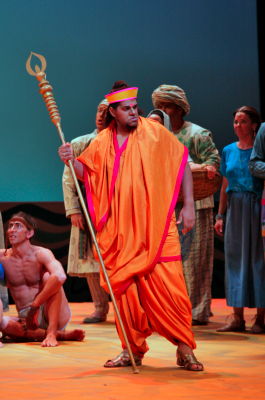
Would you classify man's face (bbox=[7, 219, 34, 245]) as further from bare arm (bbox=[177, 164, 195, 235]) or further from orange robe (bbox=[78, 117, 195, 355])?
bare arm (bbox=[177, 164, 195, 235])

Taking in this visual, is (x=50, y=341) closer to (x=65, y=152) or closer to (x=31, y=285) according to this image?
(x=31, y=285)

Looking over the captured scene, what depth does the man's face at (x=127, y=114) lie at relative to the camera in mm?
3934

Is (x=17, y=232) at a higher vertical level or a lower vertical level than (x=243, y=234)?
higher

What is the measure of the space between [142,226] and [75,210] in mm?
2265

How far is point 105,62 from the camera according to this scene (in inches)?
330

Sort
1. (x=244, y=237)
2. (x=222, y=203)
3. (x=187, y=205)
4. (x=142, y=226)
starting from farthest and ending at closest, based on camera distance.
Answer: (x=222, y=203) → (x=244, y=237) → (x=187, y=205) → (x=142, y=226)

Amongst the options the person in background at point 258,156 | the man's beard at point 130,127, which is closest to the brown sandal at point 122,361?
the man's beard at point 130,127

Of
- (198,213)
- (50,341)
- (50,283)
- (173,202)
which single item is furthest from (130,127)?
(198,213)

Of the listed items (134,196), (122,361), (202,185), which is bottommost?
(122,361)

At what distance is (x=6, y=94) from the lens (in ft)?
26.3

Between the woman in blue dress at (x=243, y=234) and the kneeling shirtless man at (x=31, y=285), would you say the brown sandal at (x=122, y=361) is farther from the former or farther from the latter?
the woman in blue dress at (x=243, y=234)

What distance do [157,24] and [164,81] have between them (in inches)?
23.6

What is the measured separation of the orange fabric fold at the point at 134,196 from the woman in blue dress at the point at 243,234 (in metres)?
1.54

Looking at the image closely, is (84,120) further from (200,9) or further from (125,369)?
(125,369)
